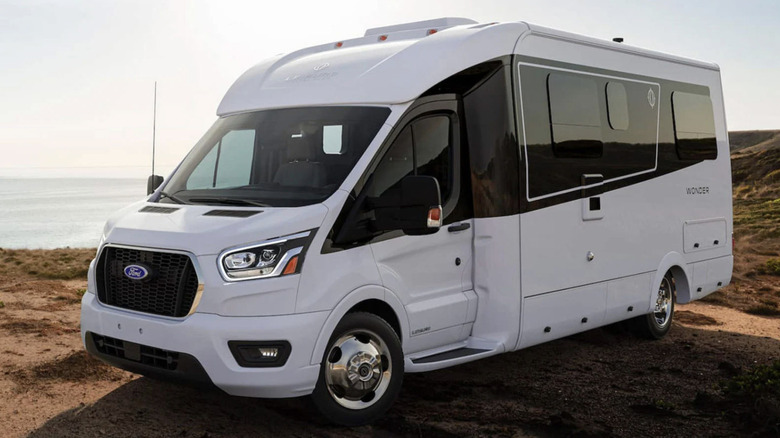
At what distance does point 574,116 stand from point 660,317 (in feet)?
10.5

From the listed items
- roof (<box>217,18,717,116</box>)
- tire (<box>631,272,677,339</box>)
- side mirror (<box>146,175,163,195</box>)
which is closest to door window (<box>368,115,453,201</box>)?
roof (<box>217,18,717,116</box>)

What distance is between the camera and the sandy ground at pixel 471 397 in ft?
20.5

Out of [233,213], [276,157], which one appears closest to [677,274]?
[276,157]

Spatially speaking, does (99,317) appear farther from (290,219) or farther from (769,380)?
(769,380)

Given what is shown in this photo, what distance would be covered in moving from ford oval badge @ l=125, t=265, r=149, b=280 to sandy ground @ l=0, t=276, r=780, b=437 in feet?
3.61

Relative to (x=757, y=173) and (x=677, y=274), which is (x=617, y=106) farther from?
(x=757, y=173)

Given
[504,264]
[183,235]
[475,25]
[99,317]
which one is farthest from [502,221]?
[99,317]

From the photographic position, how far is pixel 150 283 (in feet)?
19.8

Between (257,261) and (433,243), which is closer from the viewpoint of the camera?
(257,261)

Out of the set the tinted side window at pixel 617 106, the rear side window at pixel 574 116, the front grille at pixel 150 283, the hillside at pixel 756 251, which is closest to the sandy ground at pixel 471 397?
the front grille at pixel 150 283

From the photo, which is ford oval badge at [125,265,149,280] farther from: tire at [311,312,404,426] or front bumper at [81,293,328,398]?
tire at [311,312,404,426]

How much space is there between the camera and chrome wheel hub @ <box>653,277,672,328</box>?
9.85m

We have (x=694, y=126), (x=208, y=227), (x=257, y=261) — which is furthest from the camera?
(x=694, y=126)

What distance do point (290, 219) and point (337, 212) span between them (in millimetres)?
365
